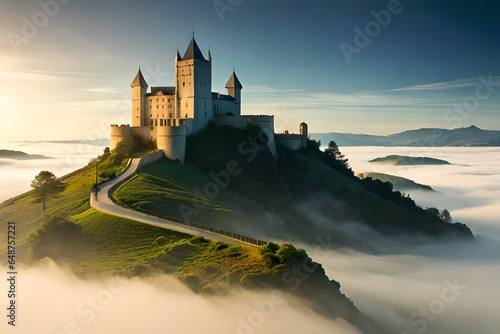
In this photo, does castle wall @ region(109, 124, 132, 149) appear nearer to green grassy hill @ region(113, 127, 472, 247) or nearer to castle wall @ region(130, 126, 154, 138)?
castle wall @ region(130, 126, 154, 138)

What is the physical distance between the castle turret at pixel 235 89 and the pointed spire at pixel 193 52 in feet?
55.7

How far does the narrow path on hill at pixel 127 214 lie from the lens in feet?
186

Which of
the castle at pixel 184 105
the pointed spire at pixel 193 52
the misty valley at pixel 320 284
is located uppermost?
the pointed spire at pixel 193 52

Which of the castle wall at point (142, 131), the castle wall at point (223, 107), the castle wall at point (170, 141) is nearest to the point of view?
the castle wall at point (170, 141)

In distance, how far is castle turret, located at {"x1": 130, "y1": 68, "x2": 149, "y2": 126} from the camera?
10756cm

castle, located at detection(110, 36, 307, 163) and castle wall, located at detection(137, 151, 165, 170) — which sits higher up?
castle, located at detection(110, 36, 307, 163)

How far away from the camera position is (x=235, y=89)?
12175cm

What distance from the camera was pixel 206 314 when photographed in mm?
45156

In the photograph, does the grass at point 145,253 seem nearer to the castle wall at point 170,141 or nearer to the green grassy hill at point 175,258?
the green grassy hill at point 175,258

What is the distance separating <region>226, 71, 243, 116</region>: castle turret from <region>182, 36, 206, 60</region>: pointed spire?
16965 mm

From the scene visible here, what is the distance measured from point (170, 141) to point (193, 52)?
23006 mm

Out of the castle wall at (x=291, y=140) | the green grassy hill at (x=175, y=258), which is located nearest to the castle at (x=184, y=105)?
the castle wall at (x=291, y=140)

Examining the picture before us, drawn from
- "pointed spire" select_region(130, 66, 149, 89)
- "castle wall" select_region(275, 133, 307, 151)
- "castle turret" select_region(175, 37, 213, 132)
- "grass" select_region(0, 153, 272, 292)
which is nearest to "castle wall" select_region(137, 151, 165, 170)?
"grass" select_region(0, 153, 272, 292)

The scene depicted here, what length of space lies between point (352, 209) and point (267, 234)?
46058mm
